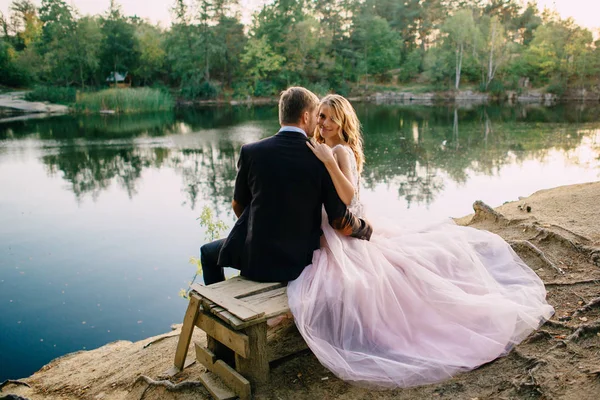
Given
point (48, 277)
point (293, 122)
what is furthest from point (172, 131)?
point (293, 122)

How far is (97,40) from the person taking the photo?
130 ft

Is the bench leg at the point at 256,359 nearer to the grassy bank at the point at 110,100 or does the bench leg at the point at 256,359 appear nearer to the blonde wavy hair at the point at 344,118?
the blonde wavy hair at the point at 344,118

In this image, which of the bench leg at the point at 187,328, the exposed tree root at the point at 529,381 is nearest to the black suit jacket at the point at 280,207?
the bench leg at the point at 187,328

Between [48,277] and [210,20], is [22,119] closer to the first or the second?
[210,20]

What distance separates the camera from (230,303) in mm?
2561

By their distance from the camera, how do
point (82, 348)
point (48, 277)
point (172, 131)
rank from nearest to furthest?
point (82, 348) → point (48, 277) → point (172, 131)

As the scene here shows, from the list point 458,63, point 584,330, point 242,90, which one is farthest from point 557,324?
point 458,63

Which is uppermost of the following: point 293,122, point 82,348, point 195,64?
point 195,64

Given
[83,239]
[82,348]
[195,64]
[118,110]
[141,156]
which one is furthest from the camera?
[195,64]

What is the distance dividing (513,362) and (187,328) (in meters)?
1.91

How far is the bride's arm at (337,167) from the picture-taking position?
2.75 metres

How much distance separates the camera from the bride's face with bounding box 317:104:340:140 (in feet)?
10.5

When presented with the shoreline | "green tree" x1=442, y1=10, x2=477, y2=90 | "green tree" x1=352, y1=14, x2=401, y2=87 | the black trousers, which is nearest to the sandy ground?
the black trousers

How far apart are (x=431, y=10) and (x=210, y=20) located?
23730 millimetres
